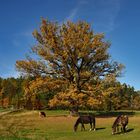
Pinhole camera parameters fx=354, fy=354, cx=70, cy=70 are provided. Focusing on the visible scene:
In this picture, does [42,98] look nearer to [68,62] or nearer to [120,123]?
[68,62]

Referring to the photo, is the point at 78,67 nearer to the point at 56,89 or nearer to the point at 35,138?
the point at 56,89

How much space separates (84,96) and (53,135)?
23.4 meters

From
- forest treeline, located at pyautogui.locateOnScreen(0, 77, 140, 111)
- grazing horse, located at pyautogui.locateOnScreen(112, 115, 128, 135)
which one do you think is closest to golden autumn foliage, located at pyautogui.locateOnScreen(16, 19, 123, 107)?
forest treeline, located at pyautogui.locateOnScreen(0, 77, 140, 111)

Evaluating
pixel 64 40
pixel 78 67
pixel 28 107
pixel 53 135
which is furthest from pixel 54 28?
pixel 28 107

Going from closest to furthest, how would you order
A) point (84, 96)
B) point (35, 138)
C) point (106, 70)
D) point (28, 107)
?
1. point (35, 138)
2. point (84, 96)
3. point (106, 70)
4. point (28, 107)

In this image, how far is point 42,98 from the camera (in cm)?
11444

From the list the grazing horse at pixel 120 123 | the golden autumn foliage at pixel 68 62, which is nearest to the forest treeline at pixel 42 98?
the golden autumn foliage at pixel 68 62

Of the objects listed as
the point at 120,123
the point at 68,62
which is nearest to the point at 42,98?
the point at 68,62

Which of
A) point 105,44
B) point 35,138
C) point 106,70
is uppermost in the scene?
point 105,44

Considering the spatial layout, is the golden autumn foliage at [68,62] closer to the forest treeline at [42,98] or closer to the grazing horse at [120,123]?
the forest treeline at [42,98]

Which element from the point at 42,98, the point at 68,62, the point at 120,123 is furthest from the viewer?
the point at 42,98

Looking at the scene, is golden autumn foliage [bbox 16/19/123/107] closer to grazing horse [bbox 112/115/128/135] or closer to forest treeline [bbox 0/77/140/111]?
forest treeline [bbox 0/77/140/111]

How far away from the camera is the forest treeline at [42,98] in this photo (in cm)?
5662

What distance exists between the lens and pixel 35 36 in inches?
2351
